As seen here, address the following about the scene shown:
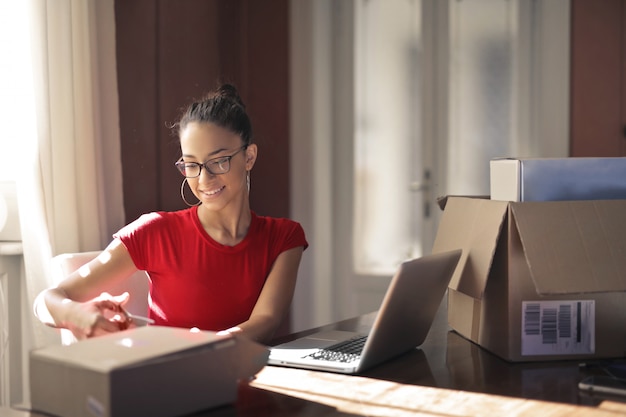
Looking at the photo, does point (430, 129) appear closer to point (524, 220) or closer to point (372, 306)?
point (372, 306)

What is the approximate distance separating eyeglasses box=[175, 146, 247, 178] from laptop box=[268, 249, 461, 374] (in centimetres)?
46

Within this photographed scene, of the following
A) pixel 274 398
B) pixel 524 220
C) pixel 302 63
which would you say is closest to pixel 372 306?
pixel 302 63

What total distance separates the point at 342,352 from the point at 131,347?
54cm

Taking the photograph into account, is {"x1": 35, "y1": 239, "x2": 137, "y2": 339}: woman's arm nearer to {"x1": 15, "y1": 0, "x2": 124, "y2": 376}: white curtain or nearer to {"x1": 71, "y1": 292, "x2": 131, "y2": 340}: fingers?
{"x1": 71, "y1": 292, "x2": 131, "y2": 340}: fingers

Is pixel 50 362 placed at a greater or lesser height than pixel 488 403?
greater

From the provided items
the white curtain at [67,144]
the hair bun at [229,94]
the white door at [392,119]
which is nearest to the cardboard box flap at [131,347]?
the hair bun at [229,94]

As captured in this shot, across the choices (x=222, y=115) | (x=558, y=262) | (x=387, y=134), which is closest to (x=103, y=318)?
(x=222, y=115)

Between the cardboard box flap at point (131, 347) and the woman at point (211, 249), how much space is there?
71cm

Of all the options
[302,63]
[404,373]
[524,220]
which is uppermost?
[302,63]

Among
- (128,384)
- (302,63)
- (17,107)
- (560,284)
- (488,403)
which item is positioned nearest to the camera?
(128,384)

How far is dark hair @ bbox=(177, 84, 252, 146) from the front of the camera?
1.98 metres

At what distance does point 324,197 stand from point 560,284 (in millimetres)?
2685

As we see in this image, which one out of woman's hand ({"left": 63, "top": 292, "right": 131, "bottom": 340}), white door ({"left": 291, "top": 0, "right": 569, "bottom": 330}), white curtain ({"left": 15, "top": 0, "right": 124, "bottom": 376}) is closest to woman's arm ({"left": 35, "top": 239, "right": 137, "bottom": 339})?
woman's hand ({"left": 63, "top": 292, "right": 131, "bottom": 340})

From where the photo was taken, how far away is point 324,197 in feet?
13.4
